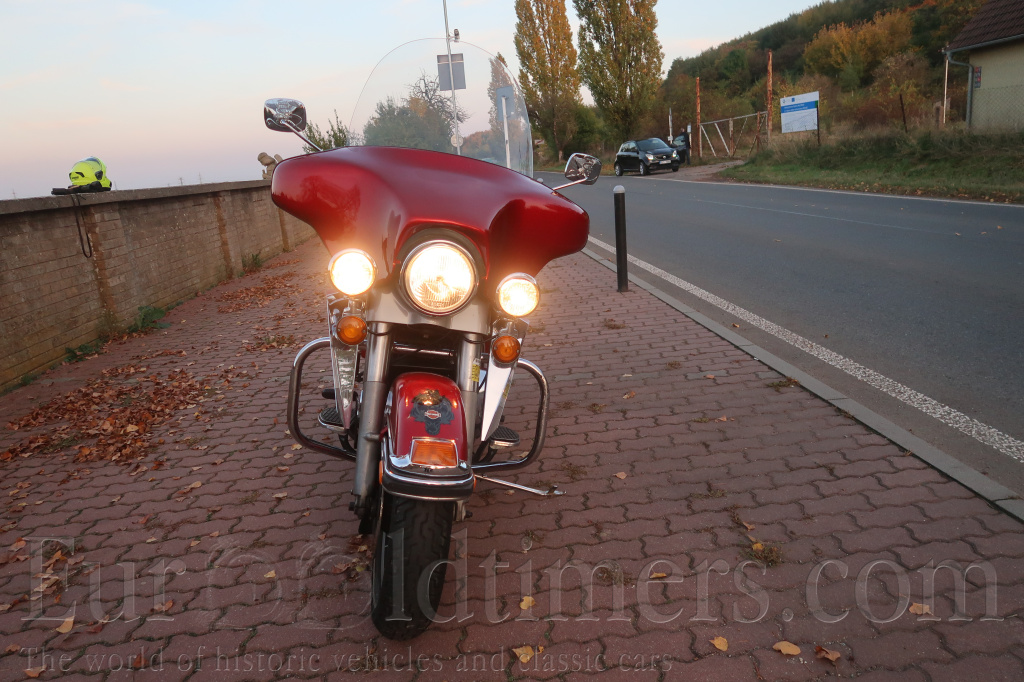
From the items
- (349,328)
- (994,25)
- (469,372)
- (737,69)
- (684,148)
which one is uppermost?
(737,69)

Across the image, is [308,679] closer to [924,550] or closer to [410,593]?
[410,593]

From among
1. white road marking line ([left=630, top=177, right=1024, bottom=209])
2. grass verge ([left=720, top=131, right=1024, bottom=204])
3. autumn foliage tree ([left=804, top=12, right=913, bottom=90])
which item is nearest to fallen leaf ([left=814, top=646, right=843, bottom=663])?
white road marking line ([left=630, top=177, right=1024, bottom=209])

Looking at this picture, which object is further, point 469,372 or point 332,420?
point 332,420

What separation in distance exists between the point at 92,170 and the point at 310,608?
7.49m

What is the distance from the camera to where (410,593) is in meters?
2.54

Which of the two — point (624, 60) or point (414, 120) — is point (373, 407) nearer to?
point (414, 120)

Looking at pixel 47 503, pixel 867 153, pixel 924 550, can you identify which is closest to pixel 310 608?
pixel 47 503

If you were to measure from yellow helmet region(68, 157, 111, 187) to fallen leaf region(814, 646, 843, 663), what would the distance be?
341 inches

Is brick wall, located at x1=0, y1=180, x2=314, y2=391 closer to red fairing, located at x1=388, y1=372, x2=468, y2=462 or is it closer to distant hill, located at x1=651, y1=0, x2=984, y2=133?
red fairing, located at x1=388, y1=372, x2=468, y2=462

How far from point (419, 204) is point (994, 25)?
94.5ft

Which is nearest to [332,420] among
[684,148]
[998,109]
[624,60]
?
[998,109]

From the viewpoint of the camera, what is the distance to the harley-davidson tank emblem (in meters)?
2.55

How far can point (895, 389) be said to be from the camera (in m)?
4.94

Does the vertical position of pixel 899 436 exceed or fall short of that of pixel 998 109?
it falls short
